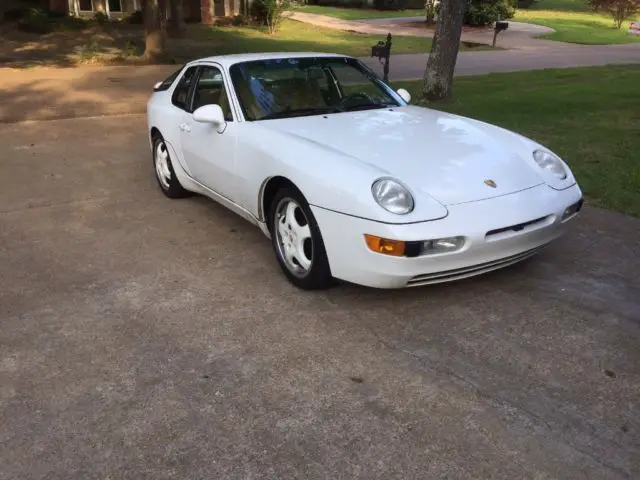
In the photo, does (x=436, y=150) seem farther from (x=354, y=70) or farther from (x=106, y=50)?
(x=106, y=50)

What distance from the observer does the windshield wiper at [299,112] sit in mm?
4707

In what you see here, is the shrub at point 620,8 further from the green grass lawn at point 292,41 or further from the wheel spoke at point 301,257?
the wheel spoke at point 301,257

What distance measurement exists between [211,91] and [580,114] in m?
6.96

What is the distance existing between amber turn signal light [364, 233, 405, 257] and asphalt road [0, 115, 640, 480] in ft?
1.48

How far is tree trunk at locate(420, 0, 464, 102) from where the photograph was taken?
1099cm

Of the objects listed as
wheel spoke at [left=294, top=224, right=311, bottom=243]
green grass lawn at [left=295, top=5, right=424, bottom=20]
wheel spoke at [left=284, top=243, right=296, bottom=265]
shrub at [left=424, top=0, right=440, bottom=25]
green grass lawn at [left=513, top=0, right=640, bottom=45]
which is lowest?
green grass lawn at [left=295, top=5, right=424, bottom=20]

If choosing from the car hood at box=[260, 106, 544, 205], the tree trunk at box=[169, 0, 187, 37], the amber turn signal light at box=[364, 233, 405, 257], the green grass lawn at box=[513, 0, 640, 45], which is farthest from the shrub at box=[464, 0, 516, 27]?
the amber turn signal light at box=[364, 233, 405, 257]

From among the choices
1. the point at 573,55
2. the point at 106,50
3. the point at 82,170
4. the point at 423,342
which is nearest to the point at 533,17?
the point at 573,55

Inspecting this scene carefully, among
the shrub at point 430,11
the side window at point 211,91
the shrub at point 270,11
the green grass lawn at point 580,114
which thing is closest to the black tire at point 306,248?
the side window at point 211,91

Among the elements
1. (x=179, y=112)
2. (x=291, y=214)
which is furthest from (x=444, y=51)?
(x=291, y=214)

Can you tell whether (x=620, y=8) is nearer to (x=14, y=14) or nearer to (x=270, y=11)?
(x=270, y=11)

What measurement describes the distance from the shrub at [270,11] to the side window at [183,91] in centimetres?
2276

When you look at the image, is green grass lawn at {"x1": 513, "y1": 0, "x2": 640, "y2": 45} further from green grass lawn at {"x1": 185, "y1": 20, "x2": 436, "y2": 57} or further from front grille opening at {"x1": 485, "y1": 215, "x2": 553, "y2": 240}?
front grille opening at {"x1": 485, "y1": 215, "x2": 553, "y2": 240}

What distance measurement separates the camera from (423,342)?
3.50 m
